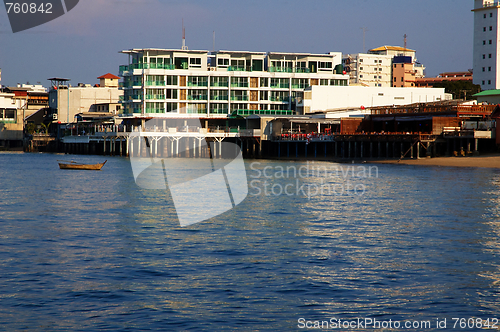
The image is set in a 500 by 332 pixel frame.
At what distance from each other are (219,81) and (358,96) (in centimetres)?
2462

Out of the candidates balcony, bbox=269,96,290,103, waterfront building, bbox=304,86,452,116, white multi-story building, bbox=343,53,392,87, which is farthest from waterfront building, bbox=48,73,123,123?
white multi-story building, bbox=343,53,392,87

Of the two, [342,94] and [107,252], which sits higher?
[342,94]

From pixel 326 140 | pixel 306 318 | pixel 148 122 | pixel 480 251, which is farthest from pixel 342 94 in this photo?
pixel 306 318

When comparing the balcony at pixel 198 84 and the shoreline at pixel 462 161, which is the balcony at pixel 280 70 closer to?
the balcony at pixel 198 84

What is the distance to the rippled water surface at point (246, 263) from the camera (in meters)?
14.4

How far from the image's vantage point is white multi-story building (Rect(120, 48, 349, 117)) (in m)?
101

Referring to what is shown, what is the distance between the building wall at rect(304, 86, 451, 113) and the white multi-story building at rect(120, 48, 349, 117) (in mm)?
2718

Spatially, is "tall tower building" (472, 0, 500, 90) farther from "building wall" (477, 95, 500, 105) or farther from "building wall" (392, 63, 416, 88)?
"building wall" (392, 63, 416, 88)

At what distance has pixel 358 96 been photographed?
106000mm

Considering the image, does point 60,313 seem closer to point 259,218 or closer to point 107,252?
point 107,252

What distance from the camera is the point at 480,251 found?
833 inches

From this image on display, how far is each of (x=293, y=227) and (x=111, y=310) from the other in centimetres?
1338

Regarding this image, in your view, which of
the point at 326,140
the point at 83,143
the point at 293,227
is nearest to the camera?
the point at 293,227

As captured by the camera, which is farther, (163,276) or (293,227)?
(293,227)
